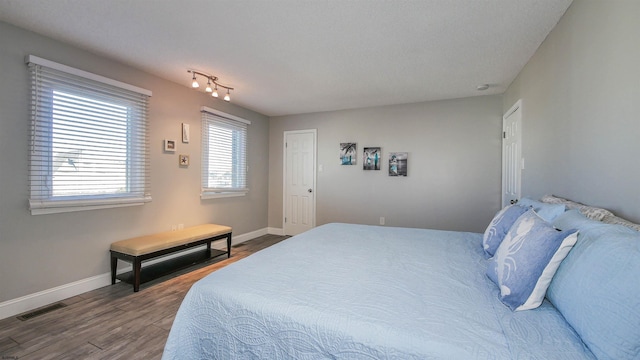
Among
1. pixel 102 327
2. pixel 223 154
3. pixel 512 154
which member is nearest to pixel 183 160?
pixel 223 154

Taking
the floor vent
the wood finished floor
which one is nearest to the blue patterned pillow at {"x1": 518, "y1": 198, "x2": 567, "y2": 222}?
the wood finished floor

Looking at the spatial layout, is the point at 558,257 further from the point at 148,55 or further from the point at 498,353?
the point at 148,55

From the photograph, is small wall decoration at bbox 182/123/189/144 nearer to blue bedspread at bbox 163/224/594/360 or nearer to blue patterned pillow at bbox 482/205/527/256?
blue bedspread at bbox 163/224/594/360

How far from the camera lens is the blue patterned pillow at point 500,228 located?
1.76 meters

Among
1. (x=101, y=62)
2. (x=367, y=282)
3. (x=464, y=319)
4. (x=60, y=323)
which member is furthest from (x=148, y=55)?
(x=464, y=319)

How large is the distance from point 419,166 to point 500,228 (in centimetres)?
267

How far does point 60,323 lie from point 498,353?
2988mm

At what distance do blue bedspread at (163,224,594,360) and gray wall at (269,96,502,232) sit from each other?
2.67m

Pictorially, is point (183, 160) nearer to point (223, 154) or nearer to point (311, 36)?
point (223, 154)

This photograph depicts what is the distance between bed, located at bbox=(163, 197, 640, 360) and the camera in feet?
2.68

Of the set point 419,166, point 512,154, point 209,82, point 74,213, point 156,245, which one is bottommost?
point 156,245

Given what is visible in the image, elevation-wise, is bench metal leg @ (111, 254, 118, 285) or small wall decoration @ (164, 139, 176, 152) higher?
small wall decoration @ (164, 139, 176, 152)

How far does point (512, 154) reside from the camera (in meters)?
3.34

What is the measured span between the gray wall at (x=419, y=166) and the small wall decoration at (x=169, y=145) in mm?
2347
